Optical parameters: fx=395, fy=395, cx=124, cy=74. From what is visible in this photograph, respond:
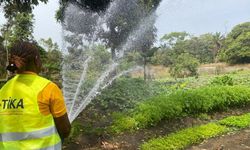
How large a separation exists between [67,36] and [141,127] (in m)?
7.01

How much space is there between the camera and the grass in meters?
6.78

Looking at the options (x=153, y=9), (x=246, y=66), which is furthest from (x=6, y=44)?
(x=246, y=66)

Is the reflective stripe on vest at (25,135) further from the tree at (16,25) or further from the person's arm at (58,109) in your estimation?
the tree at (16,25)

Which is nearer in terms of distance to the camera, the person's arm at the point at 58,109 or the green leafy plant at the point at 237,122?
the person's arm at the point at 58,109

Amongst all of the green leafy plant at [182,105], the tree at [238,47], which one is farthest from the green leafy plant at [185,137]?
the tree at [238,47]

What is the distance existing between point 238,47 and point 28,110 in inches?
1598

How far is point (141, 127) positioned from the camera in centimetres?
773

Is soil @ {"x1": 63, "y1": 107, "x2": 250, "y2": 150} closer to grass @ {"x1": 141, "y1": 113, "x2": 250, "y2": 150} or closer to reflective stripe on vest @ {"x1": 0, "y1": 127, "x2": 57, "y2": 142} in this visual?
grass @ {"x1": 141, "y1": 113, "x2": 250, "y2": 150}

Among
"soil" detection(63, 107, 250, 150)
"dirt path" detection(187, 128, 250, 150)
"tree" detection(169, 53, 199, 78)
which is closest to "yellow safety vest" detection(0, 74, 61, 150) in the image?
"soil" detection(63, 107, 250, 150)

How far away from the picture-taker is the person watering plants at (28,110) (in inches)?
96.4

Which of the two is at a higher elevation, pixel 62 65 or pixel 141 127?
pixel 62 65

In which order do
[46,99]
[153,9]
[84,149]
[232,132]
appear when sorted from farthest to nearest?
[153,9] < [232,132] < [84,149] < [46,99]

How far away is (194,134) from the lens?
765 centimetres

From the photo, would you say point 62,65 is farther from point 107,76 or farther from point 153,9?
point 153,9
